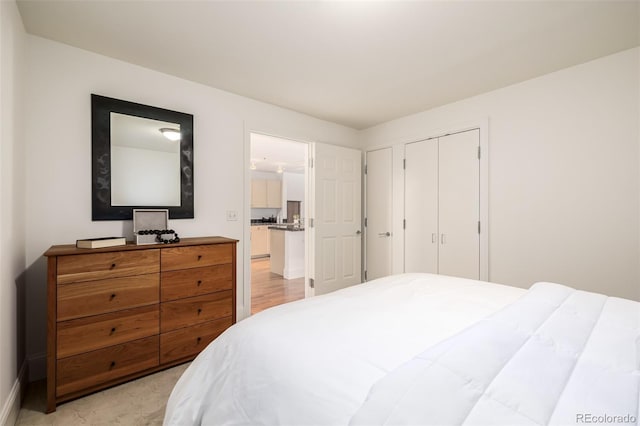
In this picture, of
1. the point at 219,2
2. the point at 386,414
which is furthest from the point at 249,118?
the point at 386,414

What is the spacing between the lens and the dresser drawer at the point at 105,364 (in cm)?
176

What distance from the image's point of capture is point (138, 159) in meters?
2.40

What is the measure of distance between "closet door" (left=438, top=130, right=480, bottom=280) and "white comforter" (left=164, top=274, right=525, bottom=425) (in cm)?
166

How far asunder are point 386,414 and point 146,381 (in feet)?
6.87

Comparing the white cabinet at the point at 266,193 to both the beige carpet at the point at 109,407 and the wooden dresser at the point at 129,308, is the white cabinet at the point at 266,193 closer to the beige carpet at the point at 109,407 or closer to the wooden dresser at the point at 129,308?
the wooden dresser at the point at 129,308

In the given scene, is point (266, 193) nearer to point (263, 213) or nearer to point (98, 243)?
point (263, 213)

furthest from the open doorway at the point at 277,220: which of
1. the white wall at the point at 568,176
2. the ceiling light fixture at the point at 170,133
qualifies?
the white wall at the point at 568,176

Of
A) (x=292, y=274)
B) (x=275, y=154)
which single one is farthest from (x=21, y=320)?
(x=275, y=154)

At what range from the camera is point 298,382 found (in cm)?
85

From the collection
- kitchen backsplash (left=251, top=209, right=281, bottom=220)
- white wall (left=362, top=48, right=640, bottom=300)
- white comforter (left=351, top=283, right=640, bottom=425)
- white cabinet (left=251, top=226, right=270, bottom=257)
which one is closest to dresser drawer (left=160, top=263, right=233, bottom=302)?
white comforter (left=351, top=283, right=640, bottom=425)

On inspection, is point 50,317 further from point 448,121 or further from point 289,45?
point 448,121

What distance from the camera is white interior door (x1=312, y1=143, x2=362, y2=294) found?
12.1 ft

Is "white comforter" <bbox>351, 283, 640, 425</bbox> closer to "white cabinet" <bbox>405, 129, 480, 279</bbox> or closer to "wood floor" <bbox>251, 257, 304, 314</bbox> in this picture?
"white cabinet" <bbox>405, 129, 480, 279</bbox>

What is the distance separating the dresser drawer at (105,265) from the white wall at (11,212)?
0.82 ft
